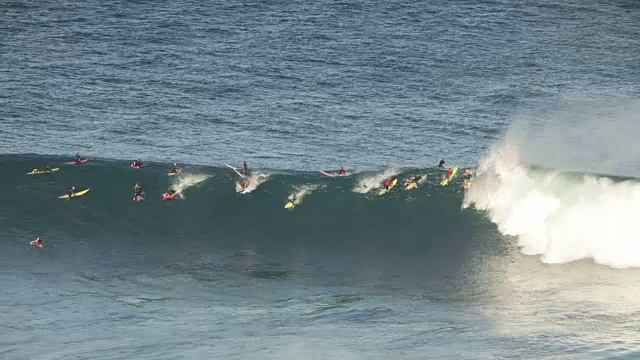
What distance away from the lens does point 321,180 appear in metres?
95.9

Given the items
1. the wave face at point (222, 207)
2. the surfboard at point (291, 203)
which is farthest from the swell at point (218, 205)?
the surfboard at point (291, 203)

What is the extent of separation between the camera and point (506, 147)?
10481cm

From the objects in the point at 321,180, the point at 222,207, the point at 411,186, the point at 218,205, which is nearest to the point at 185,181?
the point at 218,205

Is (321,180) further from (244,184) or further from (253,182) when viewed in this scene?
(244,184)

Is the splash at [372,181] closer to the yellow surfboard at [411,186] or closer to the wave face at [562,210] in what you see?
the yellow surfboard at [411,186]

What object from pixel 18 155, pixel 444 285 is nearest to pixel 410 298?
pixel 444 285

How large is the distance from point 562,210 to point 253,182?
71.4ft

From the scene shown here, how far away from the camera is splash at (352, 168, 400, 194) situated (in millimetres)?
94188

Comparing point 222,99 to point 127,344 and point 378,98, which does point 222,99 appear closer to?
point 378,98

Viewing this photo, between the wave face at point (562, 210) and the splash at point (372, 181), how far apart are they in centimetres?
639

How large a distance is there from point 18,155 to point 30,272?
64.6ft

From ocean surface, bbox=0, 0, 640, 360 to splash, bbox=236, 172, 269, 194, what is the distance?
0.76 meters

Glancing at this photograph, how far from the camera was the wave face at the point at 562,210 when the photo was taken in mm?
84688

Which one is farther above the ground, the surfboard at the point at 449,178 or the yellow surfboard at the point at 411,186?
the surfboard at the point at 449,178
